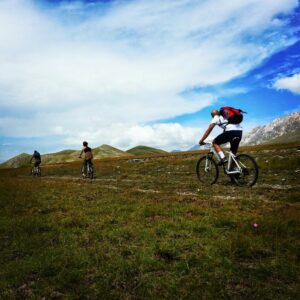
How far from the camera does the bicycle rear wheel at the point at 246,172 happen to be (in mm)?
15537

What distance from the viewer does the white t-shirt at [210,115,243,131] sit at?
1568 centimetres

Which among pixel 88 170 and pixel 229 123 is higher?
pixel 229 123

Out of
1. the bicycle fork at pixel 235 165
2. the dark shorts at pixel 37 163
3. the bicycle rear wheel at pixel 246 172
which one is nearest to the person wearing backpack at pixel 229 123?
the bicycle fork at pixel 235 165

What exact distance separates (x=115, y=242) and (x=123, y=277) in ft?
6.56

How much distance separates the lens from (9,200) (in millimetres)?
14883

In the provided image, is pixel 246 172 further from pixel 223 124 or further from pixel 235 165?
pixel 223 124

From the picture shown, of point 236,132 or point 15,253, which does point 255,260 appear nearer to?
point 15,253

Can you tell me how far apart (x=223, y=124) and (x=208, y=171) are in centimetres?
344

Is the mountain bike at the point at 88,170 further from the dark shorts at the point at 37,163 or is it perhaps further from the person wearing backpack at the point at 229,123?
the person wearing backpack at the point at 229,123

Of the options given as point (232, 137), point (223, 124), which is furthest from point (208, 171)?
point (223, 124)

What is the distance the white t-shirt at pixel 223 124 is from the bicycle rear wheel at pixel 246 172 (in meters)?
1.52

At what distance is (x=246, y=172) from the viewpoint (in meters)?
15.8

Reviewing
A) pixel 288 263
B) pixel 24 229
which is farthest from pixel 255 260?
pixel 24 229

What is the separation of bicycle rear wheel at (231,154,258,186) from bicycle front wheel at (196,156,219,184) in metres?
1.49
